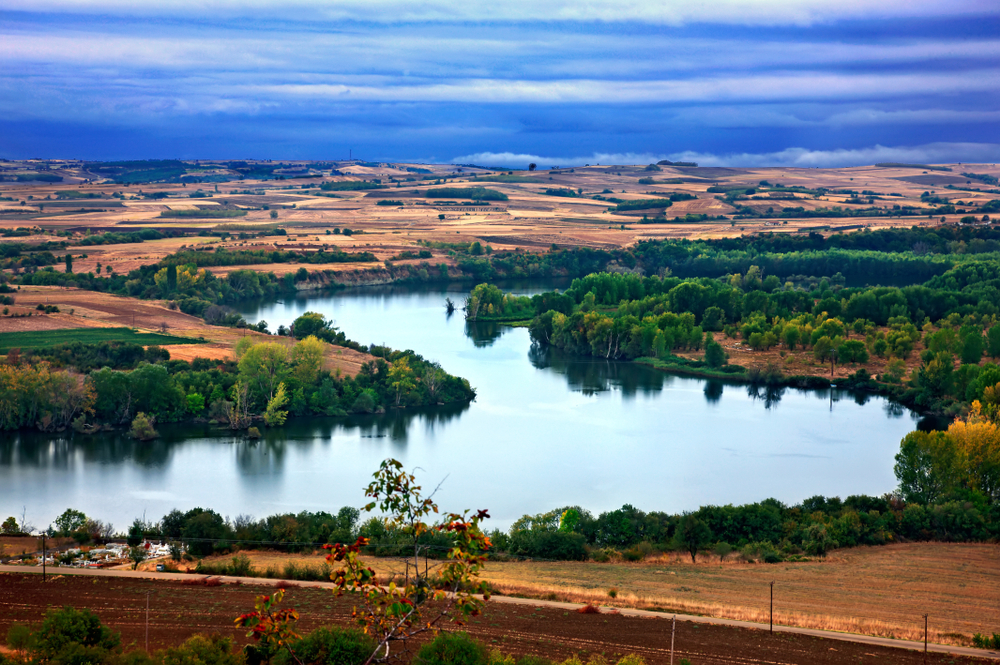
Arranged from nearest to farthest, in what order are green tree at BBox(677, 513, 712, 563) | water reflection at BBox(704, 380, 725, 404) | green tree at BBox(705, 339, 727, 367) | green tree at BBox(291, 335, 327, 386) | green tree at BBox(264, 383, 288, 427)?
1. green tree at BBox(677, 513, 712, 563)
2. green tree at BBox(264, 383, 288, 427)
3. green tree at BBox(291, 335, 327, 386)
4. water reflection at BBox(704, 380, 725, 404)
5. green tree at BBox(705, 339, 727, 367)

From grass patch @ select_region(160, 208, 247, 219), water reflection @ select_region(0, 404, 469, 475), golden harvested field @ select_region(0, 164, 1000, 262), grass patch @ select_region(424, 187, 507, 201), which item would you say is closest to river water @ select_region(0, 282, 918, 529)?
water reflection @ select_region(0, 404, 469, 475)

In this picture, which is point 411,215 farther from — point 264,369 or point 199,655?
point 199,655

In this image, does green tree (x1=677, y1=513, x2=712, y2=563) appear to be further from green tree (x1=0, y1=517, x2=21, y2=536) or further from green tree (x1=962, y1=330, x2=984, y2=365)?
green tree (x1=962, y1=330, x2=984, y2=365)

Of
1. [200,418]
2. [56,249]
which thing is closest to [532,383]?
[200,418]

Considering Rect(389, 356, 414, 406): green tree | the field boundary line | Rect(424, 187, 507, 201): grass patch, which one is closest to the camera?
the field boundary line

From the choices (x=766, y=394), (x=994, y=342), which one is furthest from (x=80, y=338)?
(x=994, y=342)

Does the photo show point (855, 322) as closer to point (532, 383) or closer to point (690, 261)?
point (532, 383)

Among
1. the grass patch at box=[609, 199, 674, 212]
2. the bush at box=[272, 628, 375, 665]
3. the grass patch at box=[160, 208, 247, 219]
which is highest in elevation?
the grass patch at box=[609, 199, 674, 212]
